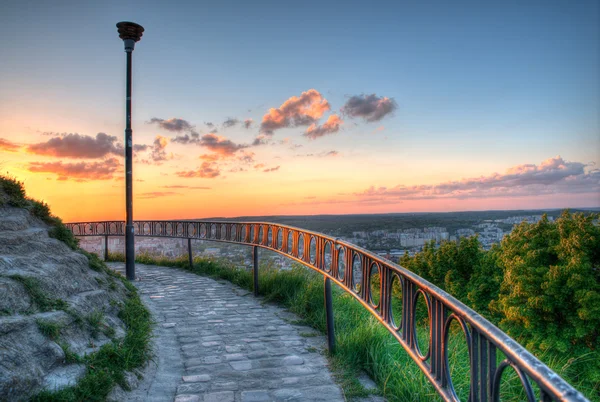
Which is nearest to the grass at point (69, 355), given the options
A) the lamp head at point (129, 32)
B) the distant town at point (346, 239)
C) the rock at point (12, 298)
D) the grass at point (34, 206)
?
the rock at point (12, 298)

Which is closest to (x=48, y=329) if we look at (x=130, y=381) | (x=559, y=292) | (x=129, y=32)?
(x=130, y=381)

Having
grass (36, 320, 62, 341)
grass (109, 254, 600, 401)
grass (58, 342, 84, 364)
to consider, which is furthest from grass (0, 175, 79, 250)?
grass (109, 254, 600, 401)

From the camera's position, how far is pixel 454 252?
30266 mm

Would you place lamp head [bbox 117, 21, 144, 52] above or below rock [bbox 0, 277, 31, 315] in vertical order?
above

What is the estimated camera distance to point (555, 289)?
1991cm

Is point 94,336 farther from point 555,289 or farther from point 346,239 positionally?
point 555,289

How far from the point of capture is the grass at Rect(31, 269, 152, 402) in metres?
3.32

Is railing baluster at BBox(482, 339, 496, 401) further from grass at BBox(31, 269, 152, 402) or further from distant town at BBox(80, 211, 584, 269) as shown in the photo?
grass at BBox(31, 269, 152, 402)

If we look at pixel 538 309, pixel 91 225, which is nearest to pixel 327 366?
pixel 91 225

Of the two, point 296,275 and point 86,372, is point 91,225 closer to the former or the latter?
point 296,275

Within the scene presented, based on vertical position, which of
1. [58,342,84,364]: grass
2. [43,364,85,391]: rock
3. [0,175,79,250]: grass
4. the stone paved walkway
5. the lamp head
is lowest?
the stone paved walkway

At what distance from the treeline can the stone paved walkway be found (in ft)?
51.7

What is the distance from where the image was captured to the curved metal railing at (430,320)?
1.49m

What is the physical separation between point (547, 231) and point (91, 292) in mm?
24117
